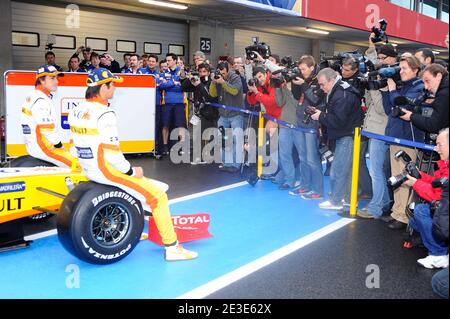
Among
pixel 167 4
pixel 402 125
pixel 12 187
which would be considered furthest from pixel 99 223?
pixel 167 4

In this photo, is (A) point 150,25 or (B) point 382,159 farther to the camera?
(A) point 150,25

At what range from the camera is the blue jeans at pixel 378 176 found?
6.05 meters

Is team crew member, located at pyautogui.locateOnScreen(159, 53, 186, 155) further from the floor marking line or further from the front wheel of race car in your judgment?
the front wheel of race car

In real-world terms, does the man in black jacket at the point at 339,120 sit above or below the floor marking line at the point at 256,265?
above

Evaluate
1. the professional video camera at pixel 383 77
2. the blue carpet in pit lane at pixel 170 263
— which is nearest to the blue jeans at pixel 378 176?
the blue carpet in pit lane at pixel 170 263

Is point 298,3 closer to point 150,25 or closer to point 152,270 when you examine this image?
point 150,25

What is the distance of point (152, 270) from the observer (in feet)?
15.0

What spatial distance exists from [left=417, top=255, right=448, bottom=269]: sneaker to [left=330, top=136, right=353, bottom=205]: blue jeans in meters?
2.07

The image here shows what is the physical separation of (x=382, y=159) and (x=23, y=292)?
432 centimetres

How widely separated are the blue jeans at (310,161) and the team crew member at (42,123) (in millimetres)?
3355

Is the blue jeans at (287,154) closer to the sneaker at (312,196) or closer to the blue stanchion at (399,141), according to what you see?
the sneaker at (312,196)

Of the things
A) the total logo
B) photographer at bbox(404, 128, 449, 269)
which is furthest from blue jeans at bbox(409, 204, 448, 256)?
the total logo

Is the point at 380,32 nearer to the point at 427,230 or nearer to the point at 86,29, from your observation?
the point at 427,230
